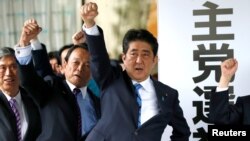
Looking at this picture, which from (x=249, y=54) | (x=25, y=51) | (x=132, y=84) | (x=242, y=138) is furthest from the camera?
(x=249, y=54)

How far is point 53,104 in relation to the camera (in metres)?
2.72

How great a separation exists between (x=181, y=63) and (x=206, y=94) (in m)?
0.30

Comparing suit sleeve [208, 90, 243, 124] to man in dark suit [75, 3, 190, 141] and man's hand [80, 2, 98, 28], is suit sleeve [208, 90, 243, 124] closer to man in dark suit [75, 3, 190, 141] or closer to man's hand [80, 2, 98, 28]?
man in dark suit [75, 3, 190, 141]

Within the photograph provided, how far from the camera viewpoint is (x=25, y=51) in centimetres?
261

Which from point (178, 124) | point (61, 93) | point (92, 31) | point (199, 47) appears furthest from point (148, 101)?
point (199, 47)

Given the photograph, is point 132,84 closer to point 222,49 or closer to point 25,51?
point 25,51

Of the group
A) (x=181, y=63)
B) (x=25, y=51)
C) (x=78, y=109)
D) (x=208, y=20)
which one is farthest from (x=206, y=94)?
(x=25, y=51)

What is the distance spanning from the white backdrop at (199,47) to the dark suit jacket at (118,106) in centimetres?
99

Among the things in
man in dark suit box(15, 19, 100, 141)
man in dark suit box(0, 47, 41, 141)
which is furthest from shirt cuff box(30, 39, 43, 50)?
man in dark suit box(0, 47, 41, 141)

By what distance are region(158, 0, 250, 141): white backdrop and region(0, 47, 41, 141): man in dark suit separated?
1116mm

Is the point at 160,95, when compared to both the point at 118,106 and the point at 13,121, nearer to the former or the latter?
the point at 118,106

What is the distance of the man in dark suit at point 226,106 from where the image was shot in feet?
9.30

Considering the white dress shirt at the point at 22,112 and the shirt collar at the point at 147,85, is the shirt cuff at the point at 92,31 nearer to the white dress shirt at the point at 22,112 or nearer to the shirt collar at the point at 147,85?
the shirt collar at the point at 147,85

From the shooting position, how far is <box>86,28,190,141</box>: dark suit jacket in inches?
92.2
